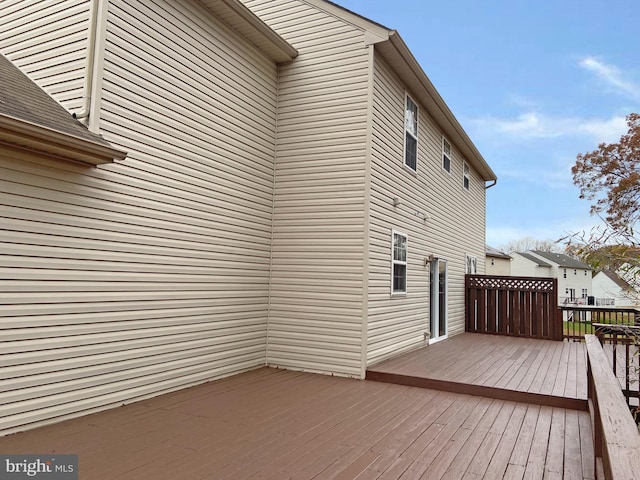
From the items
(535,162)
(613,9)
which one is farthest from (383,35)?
(535,162)

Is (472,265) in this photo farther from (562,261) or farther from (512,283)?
(562,261)

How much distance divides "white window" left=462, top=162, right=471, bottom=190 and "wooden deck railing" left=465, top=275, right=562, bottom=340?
2642 millimetres

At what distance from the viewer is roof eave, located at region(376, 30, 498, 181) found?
6409 mm

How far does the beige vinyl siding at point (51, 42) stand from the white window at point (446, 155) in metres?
7.77

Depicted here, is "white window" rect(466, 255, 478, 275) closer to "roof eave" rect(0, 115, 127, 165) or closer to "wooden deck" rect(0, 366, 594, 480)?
"wooden deck" rect(0, 366, 594, 480)

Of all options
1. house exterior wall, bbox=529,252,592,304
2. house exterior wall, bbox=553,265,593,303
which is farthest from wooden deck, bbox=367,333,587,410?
house exterior wall, bbox=553,265,593,303

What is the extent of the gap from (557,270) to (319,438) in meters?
40.4

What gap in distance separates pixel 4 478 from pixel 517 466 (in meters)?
3.57

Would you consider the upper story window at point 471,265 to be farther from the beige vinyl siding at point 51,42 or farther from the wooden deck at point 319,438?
the beige vinyl siding at point 51,42

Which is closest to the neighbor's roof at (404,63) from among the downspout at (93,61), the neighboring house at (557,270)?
the downspout at (93,61)

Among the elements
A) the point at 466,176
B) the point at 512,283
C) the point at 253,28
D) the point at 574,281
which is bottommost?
the point at 512,283

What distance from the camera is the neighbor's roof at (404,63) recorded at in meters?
6.17
